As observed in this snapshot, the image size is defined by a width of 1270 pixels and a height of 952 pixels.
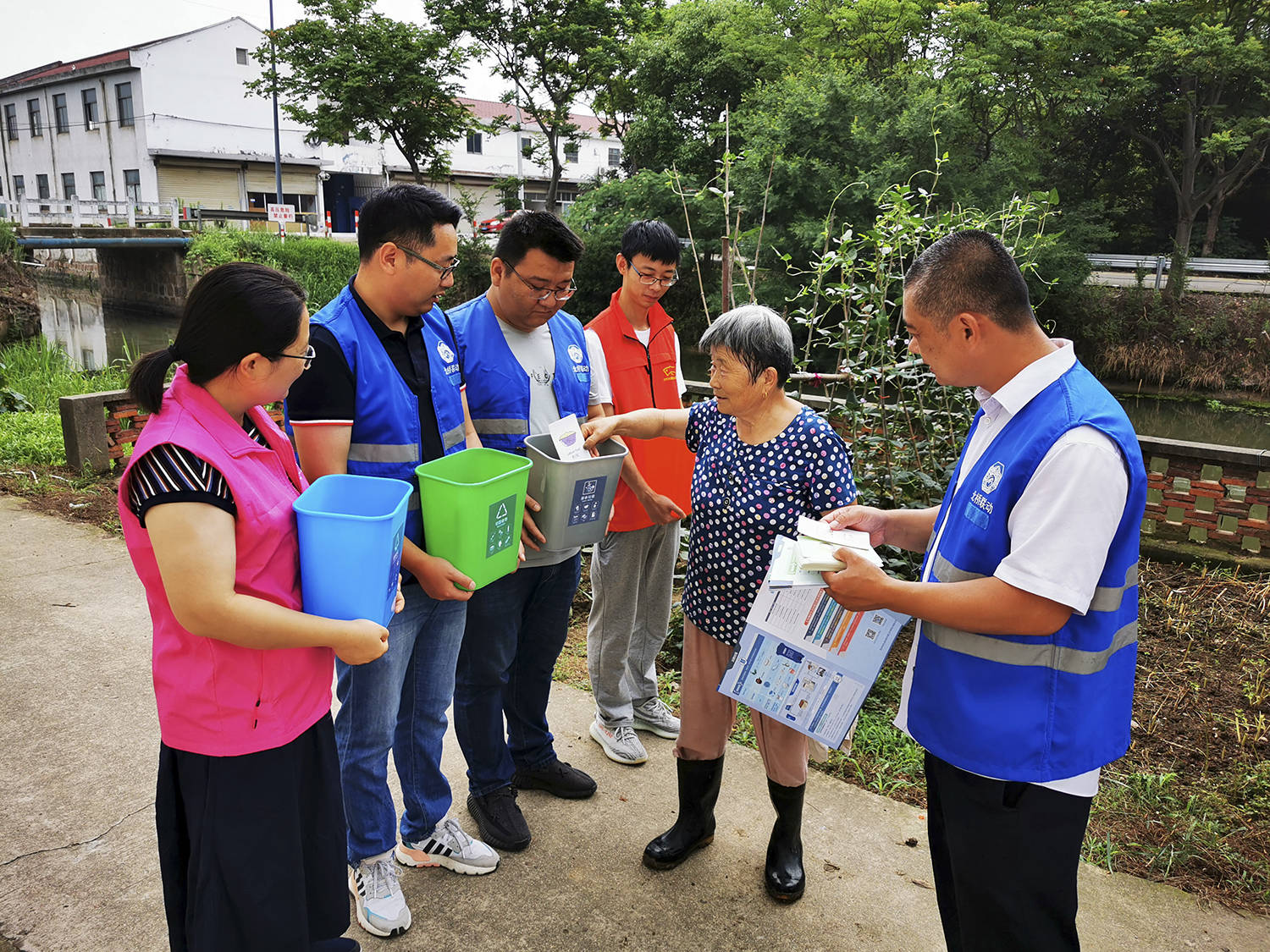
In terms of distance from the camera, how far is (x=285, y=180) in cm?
3269

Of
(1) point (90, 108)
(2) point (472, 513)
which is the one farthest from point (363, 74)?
(2) point (472, 513)

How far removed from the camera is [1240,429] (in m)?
11.8

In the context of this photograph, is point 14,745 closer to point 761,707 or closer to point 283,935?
point 283,935

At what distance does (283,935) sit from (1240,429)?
13.7m

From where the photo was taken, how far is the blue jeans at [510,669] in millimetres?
2344

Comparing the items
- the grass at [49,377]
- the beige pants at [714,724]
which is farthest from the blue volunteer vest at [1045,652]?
the grass at [49,377]

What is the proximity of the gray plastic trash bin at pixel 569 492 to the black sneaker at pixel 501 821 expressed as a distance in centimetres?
77

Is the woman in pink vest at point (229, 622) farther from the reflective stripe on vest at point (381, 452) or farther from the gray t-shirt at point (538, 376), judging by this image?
the gray t-shirt at point (538, 376)

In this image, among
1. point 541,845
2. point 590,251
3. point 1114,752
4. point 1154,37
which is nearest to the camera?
point 1114,752

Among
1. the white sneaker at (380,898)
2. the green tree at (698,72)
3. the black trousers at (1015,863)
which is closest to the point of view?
the black trousers at (1015,863)


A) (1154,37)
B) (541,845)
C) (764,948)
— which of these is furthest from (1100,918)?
(1154,37)

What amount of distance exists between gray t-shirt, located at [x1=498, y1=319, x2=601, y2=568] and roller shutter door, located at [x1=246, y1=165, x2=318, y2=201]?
33.7m

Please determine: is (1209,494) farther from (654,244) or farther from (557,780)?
(557,780)

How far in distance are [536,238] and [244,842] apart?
1.56 m
